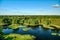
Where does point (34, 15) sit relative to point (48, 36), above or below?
above

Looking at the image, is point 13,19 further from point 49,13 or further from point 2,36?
point 49,13

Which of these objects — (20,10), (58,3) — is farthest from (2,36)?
(58,3)

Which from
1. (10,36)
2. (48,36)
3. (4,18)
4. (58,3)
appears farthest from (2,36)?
(58,3)

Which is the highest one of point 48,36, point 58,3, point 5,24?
point 58,3

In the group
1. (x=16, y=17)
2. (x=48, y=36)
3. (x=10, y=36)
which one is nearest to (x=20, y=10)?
(x=16, y=17)

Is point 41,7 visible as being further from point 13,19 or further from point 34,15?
point 13,19

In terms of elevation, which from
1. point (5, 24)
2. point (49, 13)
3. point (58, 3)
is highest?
Result: point (58, 3)

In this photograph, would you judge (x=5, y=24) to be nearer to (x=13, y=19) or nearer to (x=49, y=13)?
(x=13, y=19)

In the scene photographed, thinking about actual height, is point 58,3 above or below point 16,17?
above
